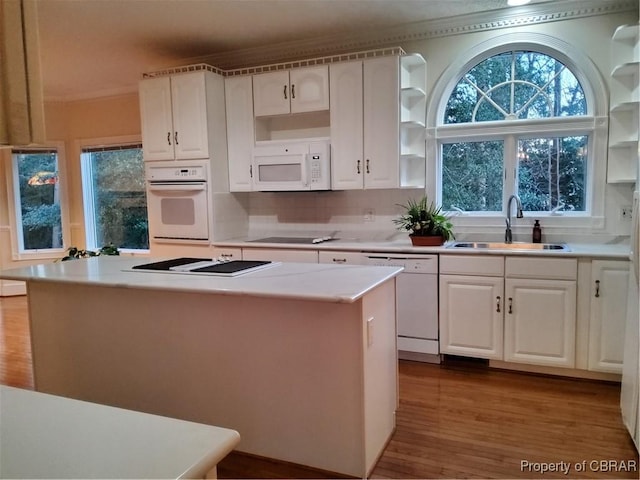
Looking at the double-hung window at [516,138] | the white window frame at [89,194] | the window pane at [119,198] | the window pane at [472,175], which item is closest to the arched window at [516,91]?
the double-hung window at [516,138]

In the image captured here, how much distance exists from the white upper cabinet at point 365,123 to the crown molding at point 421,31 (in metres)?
0.42

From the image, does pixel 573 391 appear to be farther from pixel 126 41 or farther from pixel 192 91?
pixel 126 41

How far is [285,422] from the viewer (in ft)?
6.93

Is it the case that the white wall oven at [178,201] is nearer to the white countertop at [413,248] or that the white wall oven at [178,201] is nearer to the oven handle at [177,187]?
the oven handle at [177,187]

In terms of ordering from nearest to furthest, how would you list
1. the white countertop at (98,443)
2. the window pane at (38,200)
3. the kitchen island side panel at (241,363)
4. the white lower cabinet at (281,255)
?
1. the white countertop at (98,443)
2. the kitchen island side panel at (241,363)
3. the white lower cabinet at (281,255)
4. the window pane at (38,200)

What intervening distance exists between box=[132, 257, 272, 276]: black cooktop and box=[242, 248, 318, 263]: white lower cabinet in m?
1.07

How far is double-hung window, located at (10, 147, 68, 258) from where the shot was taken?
236 inches

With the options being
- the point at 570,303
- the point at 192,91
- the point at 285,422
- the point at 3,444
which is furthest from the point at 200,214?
the point at 3,444

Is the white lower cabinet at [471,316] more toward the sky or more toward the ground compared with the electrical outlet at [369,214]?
more toward the ground

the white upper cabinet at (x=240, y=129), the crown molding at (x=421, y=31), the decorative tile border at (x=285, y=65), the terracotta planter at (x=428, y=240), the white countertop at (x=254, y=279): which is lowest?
the white countertop at (x=254, y=279)

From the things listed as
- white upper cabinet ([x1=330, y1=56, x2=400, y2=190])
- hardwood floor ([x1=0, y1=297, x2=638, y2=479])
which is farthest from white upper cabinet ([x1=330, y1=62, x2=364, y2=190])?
hardwood floor ([x1=0, y1=297, x2=638, y2=479])

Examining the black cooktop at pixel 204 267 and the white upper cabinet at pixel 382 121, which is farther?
the white upper cabinet at pixel 382 121

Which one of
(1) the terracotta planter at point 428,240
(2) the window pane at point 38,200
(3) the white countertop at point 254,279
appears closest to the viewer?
(3) the white countertop at point 254,279

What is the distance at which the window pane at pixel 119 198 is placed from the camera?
18.8ft
